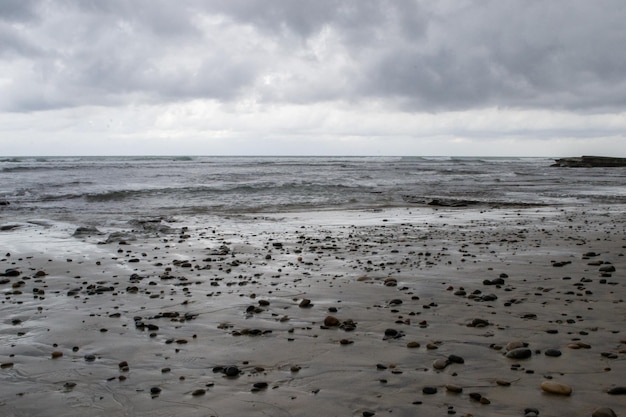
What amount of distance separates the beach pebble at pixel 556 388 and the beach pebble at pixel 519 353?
2.32ft

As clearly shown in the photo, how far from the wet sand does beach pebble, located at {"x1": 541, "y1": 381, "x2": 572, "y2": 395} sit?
8 centimetres

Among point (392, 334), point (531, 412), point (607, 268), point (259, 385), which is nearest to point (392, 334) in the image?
point (392, 334)

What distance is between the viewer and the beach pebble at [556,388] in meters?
4.21

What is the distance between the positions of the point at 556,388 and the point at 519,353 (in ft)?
2.64

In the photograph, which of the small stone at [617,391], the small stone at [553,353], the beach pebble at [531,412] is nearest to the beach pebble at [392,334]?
the small stone at [553,353]

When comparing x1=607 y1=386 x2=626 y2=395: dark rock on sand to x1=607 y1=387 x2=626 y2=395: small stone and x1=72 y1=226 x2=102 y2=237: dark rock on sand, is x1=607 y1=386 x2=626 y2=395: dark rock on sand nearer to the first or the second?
x1=607 y1=387 x2=626 y2=395: small stone

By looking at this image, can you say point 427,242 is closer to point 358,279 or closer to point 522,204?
point 358,279

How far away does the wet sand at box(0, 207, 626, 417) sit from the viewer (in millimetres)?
4320

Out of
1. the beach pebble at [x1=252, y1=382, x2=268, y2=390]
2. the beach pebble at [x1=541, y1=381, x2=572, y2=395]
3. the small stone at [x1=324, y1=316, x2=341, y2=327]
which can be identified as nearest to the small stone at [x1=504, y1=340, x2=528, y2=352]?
the beach pebble at [x1=541, y1=381, x2=572, y2=395]

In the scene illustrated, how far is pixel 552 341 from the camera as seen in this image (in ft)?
17.9

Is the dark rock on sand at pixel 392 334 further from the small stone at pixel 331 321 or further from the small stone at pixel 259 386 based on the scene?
the small stone at pixel 259 386

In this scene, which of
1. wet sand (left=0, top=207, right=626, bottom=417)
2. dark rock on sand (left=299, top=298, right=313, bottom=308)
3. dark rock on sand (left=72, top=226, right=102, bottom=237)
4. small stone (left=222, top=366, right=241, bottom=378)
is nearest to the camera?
wet sand (left=0, top=207, right=626, bottom=417)

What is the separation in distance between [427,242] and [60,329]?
27.9 ft

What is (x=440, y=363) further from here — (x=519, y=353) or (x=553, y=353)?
(x=553, y=353)
